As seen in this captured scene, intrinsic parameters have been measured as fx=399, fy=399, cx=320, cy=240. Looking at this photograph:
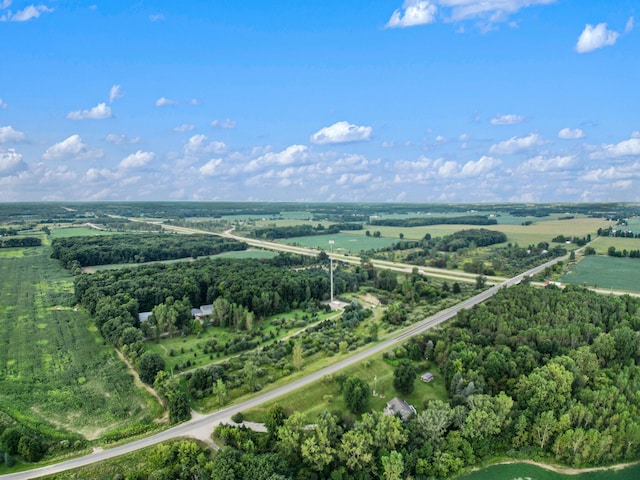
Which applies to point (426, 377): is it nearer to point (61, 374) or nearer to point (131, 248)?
point (61, 374)

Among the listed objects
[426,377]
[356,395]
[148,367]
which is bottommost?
[426,377]

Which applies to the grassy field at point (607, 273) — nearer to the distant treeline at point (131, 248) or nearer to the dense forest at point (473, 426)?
the dense forest at point (473, 426)

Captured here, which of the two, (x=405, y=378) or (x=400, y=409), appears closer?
(x=400, y=409)

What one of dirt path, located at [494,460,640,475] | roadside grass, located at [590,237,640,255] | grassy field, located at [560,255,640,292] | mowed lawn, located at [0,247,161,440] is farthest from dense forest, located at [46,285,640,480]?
roadside grass, located at [590,237,640,255]

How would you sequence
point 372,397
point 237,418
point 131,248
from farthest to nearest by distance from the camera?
point 131,248 → point 372,397 → point 237,418

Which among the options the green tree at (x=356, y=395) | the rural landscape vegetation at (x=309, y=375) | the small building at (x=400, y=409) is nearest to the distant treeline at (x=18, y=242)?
the rural landscape vegetation at (x=309, y=375)

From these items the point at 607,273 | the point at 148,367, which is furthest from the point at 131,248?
the point at 607,273

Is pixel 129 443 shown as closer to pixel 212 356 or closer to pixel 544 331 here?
pixel 212 356
